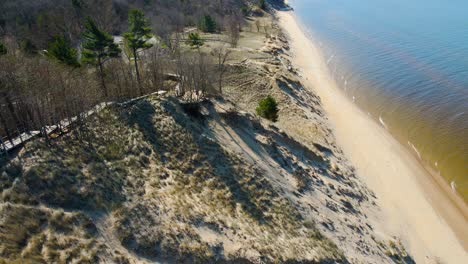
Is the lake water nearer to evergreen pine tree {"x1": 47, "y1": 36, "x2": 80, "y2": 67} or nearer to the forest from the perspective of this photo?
the forest

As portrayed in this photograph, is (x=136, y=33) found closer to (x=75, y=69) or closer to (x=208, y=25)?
(x=75, y=69)

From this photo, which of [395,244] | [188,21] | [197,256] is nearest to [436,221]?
[395,244]

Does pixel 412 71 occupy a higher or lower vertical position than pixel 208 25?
lower

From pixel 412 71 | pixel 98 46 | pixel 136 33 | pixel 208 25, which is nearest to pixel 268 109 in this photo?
pixel 136 33

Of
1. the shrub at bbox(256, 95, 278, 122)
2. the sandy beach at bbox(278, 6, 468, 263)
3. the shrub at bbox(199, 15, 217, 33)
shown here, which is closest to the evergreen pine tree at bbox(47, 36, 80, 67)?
the shrub at bbox(256, 95, 278, 122)

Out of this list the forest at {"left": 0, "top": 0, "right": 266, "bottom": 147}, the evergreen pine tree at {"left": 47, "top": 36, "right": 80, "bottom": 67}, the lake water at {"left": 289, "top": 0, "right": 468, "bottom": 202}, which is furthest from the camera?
the lake water at {"left": 289, "top": 0, "right": 468, "bottom": 202}

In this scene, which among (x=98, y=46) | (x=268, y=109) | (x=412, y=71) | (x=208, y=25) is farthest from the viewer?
(x=208, y=25)

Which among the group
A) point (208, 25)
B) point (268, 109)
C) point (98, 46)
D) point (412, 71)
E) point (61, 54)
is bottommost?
point (412, 71)
